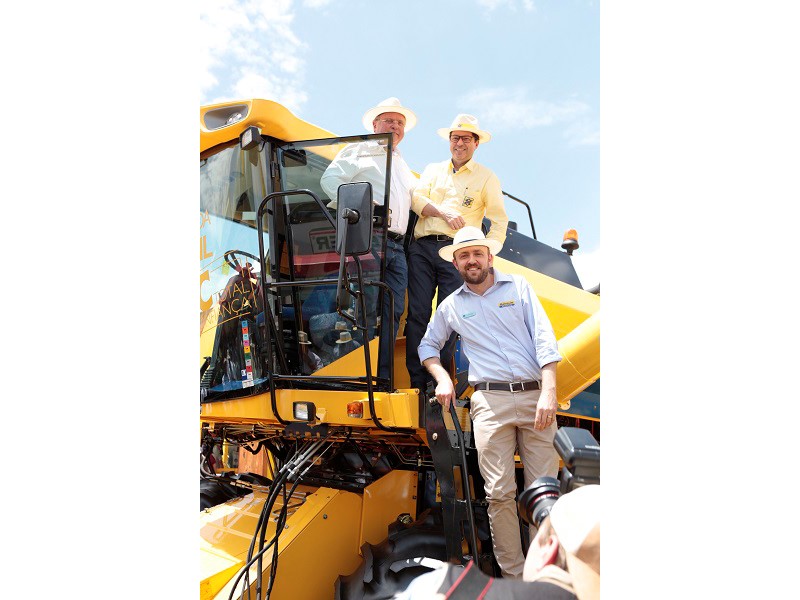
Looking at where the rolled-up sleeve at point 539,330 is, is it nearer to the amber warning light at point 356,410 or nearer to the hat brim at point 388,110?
the amber warning light at point 356,410

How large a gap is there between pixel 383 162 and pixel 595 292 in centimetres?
311

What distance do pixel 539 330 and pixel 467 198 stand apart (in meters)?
1.22

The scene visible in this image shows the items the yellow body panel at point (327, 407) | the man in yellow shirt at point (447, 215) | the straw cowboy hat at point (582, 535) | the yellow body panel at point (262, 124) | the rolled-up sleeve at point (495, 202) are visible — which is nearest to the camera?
the straw cowboy hat at point (582, 535)

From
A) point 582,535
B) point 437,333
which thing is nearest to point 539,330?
point 437,333

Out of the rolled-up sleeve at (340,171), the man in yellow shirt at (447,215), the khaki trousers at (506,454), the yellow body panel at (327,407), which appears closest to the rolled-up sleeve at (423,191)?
the man in yellow shirt at (447,215)

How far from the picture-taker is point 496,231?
13.1 feet

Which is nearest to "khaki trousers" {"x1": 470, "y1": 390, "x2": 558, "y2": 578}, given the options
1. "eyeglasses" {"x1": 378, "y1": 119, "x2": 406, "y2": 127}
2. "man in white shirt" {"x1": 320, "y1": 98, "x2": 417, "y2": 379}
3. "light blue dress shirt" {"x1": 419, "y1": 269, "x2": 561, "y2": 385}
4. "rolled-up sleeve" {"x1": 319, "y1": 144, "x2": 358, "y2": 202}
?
"light blue dress shirt" {"x1": 419, "y1": 269, "x2": 561, "y2": 385}


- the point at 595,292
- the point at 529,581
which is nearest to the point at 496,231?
the point at 595,292

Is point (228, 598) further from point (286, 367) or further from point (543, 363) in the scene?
point (543, 363)

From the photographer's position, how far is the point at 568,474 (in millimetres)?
1198

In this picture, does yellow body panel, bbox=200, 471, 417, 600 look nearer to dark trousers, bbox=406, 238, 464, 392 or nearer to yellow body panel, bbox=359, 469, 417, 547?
yellow body panel, bbox=359, 469, 417, 547

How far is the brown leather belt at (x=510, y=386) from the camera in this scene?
128 inches

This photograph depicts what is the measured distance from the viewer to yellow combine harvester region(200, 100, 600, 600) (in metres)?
3.53

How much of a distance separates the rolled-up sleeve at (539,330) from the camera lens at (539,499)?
1902mm
